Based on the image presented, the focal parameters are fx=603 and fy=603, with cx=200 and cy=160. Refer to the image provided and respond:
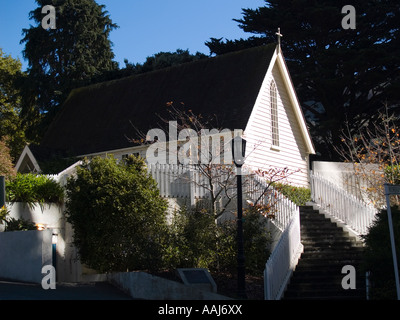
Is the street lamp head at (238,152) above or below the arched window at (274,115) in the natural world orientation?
below

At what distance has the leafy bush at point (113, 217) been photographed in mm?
15672

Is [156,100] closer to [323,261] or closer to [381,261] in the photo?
[323,261]

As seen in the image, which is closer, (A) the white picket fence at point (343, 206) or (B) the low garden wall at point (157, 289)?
(B) the low garden wall at point (157, 289)

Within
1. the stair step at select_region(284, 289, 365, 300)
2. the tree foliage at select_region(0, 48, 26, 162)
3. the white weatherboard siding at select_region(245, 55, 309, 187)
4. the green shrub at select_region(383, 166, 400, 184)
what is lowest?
the stair step at select_region(284, 289, 365, 300)

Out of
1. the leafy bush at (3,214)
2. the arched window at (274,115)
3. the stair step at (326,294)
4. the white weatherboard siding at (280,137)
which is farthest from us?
the arched window at (274,115)

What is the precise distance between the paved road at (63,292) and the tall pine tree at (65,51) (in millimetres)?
21952

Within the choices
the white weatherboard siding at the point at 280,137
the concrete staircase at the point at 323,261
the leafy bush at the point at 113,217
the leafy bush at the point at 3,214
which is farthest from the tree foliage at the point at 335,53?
the leafy bush at the point at 3,214

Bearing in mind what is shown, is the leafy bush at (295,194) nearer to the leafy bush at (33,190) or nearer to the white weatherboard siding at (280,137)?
the white weatherboard siding at (280,137)

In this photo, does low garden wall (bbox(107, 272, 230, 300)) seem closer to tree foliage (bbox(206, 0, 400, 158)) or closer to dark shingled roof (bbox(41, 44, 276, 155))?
dark shingled roof (bbox(41, 44, 276, 155))

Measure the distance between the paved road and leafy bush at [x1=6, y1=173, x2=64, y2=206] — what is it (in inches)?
115

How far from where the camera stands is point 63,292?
13.5 metres

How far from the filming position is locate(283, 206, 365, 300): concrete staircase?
582 inches

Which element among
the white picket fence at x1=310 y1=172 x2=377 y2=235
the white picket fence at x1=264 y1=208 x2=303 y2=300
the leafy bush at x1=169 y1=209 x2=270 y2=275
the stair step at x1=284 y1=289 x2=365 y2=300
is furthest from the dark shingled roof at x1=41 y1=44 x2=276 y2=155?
the stair step at x1=284 y1=289 x2=365 y2=300

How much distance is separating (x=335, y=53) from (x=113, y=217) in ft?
66.2
